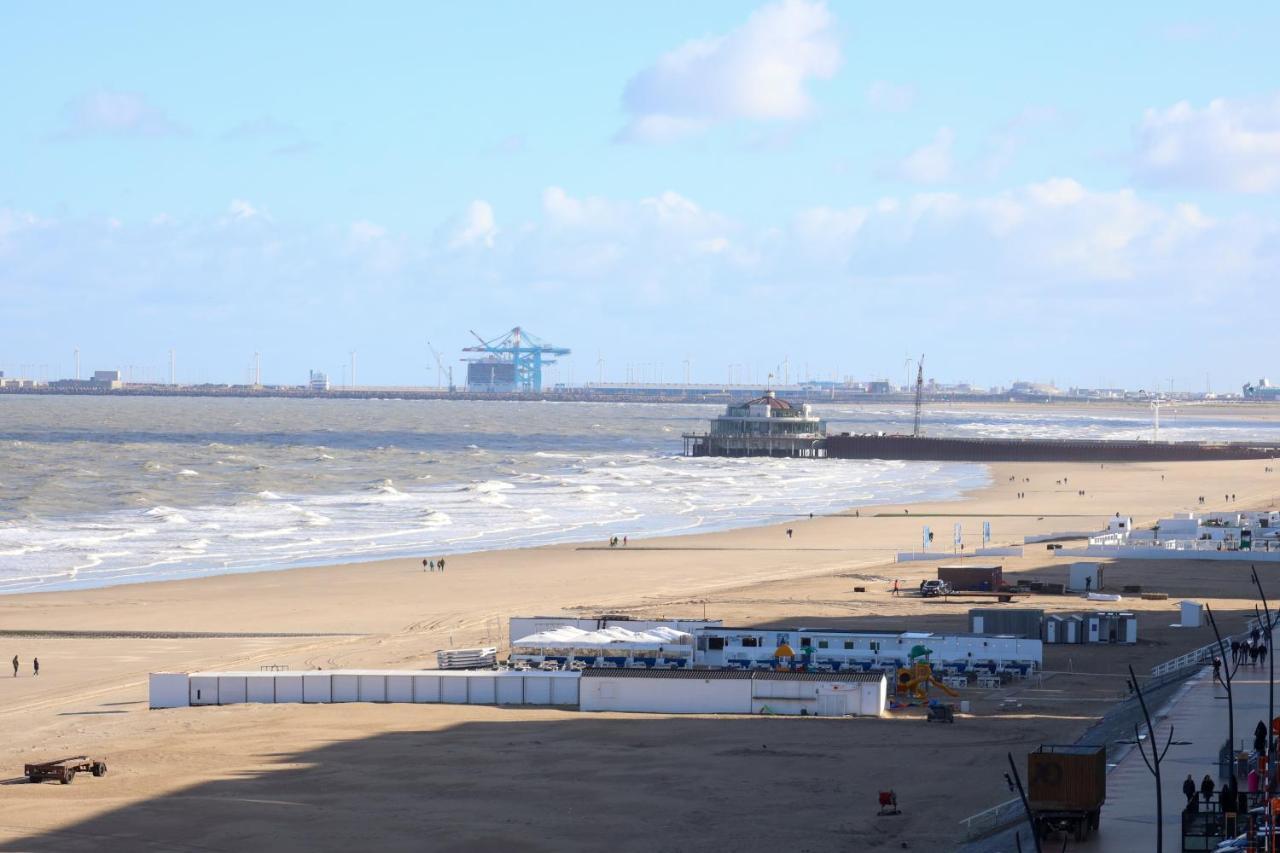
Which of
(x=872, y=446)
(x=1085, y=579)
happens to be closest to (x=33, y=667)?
(x=1085, y=579)

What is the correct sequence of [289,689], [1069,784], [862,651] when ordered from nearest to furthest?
[1069,784] < [289,689] < [862,651]

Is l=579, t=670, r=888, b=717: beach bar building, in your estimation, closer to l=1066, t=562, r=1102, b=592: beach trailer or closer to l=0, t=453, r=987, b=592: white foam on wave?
l=1066, t=562, r=1102, b=592: beach trailer

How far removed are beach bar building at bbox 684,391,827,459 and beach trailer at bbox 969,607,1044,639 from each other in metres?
122

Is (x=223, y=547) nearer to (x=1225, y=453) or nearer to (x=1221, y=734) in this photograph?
(x=1221, y=734)

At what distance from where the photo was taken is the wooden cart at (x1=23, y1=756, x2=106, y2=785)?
2947 cm

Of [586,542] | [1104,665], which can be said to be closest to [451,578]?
[586,542]

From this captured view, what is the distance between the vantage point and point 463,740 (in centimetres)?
3303

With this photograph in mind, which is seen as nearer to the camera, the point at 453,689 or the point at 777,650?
the point at 453,689

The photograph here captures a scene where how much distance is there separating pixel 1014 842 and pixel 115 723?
20.0m

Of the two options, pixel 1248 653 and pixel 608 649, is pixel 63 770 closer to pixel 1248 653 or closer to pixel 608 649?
pixel 608 649

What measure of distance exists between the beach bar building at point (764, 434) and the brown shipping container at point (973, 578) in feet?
362

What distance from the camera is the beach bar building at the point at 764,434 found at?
16750 centimetres

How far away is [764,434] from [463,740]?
13712 centimetres

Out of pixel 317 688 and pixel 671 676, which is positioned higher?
pixel 671 676
